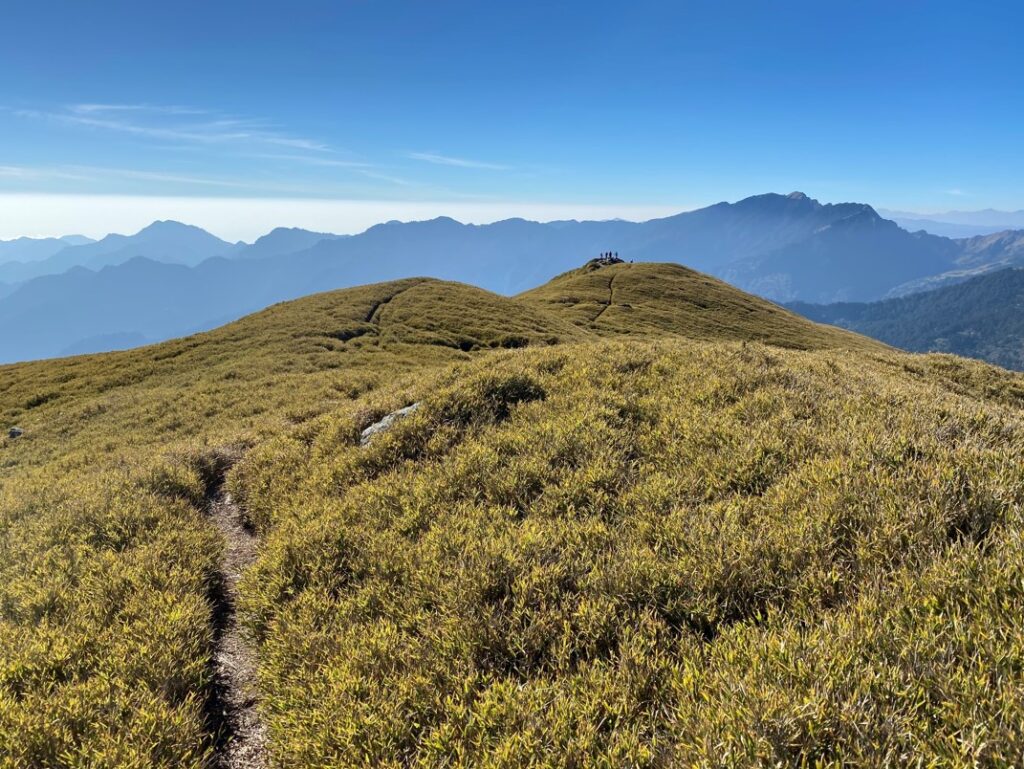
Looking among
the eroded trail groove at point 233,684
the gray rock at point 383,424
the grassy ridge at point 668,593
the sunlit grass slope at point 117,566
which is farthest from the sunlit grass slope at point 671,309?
the eroded trail groove at point 233,684

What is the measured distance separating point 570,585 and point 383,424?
26.0ft

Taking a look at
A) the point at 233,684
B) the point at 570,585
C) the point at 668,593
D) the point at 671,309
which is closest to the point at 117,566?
the point at 233,684

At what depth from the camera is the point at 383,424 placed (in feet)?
43.0

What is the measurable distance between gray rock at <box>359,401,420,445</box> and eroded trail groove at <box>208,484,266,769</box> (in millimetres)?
3703

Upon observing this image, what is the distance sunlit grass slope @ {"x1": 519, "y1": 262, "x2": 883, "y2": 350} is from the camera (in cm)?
7662

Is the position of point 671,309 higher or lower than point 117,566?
higher

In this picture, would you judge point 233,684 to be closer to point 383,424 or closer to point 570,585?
point 570,585

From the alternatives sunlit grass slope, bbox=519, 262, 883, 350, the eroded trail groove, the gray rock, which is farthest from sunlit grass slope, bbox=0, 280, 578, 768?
sunlit grass slope, bbox=519, 262, 883, 350

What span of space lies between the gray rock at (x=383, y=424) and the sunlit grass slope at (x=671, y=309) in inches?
2226

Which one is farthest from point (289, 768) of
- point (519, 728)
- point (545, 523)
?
point (545, 523)

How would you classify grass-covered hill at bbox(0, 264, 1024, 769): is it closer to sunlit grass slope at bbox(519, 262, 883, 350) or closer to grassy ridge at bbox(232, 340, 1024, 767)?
grassy ridge at bbox(232, 340, 1024, 767)

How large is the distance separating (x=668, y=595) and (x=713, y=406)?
18.8 ft

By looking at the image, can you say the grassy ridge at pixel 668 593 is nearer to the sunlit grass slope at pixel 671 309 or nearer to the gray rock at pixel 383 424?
the gray rock at pixel 383 424

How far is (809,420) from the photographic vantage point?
9.39 m
